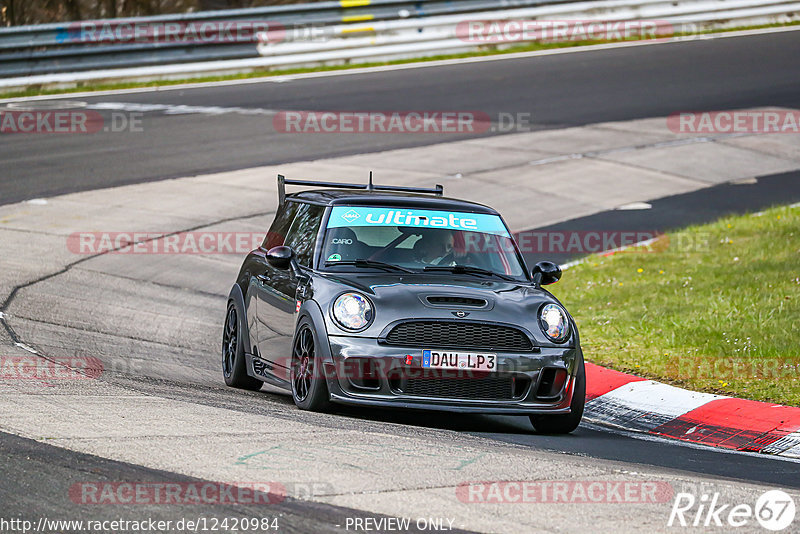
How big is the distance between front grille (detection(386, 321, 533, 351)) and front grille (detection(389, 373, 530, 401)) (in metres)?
0.20

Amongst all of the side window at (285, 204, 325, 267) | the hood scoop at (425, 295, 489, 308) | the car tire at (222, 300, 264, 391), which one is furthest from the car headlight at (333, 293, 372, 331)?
the car tire at (222, 300, 264, 391)

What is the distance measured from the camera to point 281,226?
9305 mm

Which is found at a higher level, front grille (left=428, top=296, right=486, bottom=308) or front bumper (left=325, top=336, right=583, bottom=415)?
front grille (left=428, top=296, right=486, bottom=308)

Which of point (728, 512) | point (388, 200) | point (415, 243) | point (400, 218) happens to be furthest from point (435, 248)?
point (728, 512)

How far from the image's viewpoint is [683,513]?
200 inches

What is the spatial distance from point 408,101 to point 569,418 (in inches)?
626

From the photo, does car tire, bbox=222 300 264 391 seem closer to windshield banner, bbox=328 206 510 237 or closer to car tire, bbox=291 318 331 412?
car tire, bbox=291 318 331 412

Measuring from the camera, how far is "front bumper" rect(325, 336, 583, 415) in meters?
7.22

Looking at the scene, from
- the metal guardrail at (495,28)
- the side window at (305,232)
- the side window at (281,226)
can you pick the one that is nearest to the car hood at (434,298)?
the side window at (305,232)

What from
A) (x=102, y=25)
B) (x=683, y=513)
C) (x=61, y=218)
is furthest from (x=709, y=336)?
(x=102, y=25)

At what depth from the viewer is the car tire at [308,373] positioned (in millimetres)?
7402

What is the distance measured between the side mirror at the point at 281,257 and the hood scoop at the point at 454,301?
137 cm

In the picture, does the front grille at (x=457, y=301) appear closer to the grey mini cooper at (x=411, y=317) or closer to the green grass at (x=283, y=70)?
the grey mini cooper at (x=411, y=317)

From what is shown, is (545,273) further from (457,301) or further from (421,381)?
(421,381)
